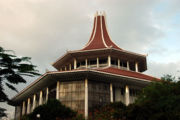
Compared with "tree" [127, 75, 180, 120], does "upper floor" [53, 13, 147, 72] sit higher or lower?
higher

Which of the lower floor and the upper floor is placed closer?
the lower floor

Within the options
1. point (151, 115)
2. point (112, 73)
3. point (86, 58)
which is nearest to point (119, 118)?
point (151, 115)

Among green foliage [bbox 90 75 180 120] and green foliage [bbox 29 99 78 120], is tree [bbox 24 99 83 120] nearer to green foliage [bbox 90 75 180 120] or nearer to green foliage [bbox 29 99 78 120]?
green foliage [bbox 29 99 78 120]

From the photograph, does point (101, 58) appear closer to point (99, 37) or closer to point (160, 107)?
point (99, 37)

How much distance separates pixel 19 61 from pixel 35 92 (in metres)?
34.1

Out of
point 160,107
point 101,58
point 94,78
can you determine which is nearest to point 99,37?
point 101,58

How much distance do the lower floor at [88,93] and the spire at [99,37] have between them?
879 centimetres

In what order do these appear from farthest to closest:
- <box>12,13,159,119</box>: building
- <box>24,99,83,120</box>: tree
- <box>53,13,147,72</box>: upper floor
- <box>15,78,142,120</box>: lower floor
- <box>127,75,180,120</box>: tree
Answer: <box>53,13,147,72</box>: upper floor
<box>12,13,159,119</box>: building
<box>15,78,142,120</box>: lower floor
<box>24,99,83,120</box>: tree
<box>127,75,180,120</box>: tree

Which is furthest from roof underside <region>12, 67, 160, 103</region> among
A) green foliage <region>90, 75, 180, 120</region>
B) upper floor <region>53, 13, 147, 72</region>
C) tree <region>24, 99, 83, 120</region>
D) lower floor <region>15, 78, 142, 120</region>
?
green foliage <region>90, 75, 180, 120</region>

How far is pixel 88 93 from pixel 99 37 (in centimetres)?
1632

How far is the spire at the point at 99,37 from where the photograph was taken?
45.7 metres

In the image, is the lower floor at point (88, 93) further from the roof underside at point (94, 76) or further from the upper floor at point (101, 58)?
the upper floor at point (101, 58)

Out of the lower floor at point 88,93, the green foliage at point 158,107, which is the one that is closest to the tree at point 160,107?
the green foliage at point 158,107

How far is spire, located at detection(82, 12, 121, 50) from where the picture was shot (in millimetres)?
45719
